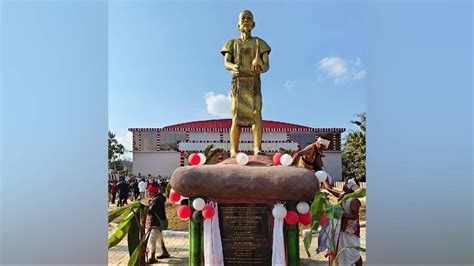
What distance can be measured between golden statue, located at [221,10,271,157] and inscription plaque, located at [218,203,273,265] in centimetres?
114

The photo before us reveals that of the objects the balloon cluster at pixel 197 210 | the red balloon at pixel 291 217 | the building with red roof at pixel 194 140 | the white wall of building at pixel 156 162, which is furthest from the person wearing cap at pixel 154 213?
the white wall of building at pixel 156 162

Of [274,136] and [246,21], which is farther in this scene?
[274,136]

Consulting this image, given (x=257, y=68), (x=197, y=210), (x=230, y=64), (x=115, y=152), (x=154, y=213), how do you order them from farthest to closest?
(x=115, y=152)
(x=154, y=213)
(x=230, y=64)
(x=257, y=68)
(x=197, y=210)

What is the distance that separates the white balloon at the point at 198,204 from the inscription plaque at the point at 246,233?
0.97 feet

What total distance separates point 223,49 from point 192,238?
10.1 ft

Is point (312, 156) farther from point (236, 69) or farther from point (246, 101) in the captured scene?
point (236, 69)

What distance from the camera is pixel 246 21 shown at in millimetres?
6176

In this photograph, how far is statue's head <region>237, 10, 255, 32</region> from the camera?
6.16 m

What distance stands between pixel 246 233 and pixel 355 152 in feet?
67.8

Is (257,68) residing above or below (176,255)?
above

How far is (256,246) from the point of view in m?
5.29

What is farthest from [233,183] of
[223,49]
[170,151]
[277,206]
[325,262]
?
[170,151]

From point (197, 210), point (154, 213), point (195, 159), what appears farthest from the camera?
point (154, 213)

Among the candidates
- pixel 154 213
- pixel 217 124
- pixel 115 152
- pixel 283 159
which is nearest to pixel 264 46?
pixel 283 159
